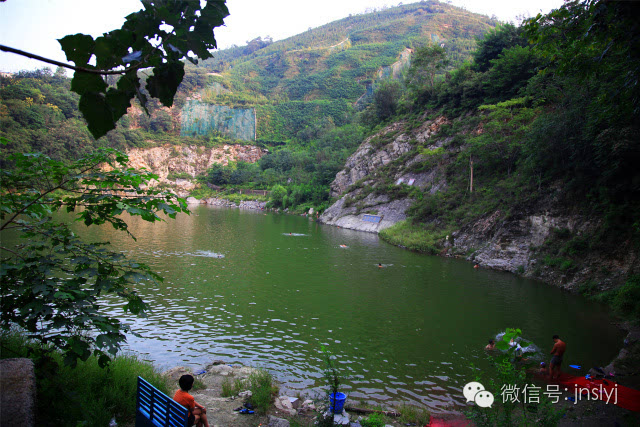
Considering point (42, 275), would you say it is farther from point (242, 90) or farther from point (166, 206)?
point (242, 90)

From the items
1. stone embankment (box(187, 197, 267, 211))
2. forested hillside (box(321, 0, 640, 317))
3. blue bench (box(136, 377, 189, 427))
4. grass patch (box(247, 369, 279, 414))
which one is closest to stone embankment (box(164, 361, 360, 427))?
grass patch (box(247, 369, 279, 414))

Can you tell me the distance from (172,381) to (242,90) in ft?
499

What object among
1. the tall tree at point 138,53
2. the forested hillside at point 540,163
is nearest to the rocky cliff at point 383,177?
the forested hillside at point 540,163

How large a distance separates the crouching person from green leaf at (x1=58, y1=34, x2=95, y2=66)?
14.2 feet

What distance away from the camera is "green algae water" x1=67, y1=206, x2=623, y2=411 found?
8.64 meters

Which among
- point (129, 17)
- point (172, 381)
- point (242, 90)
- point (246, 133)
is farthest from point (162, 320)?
point (242, 90)

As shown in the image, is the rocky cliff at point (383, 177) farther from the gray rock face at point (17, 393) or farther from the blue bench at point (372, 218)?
the gray rock face at point (17, 393)

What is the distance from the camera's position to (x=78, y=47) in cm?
169

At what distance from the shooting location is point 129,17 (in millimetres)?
1722

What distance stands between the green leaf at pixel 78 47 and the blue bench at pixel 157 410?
3.56 meters

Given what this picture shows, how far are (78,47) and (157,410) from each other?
161 inches

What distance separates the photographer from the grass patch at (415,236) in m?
26.5

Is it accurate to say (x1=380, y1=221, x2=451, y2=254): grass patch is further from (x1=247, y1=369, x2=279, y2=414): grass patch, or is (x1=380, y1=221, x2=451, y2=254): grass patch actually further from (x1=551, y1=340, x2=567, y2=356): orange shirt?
(x1=247, y1=369, x2=279, y2=414): grass patch

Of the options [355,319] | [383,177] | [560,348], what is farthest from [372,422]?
[383,177]
